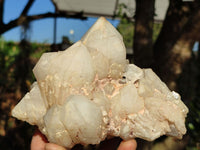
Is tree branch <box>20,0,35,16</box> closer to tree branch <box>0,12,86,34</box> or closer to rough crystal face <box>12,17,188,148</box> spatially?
tree branch <box>0,12,86,34</box>

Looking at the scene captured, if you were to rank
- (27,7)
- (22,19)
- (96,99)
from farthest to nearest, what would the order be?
(27,7) < (22,19) < (96,99)

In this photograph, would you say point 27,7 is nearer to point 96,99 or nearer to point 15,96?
point 15,96

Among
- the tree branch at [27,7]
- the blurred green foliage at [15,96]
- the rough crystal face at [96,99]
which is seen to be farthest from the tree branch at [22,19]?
the rough crystal face at [96,99]

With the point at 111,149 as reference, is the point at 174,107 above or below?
→ above

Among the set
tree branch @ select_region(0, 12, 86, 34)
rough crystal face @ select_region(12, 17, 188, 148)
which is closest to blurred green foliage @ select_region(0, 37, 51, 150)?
tree branch @ select_region(0, 12, 86, 34)

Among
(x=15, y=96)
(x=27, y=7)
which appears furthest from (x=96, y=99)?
(x=15, y=96)

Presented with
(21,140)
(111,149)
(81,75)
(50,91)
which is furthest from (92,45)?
(21,140)

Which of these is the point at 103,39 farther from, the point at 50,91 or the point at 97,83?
the point at 50,91

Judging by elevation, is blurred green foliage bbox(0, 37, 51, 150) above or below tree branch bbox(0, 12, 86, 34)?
below
